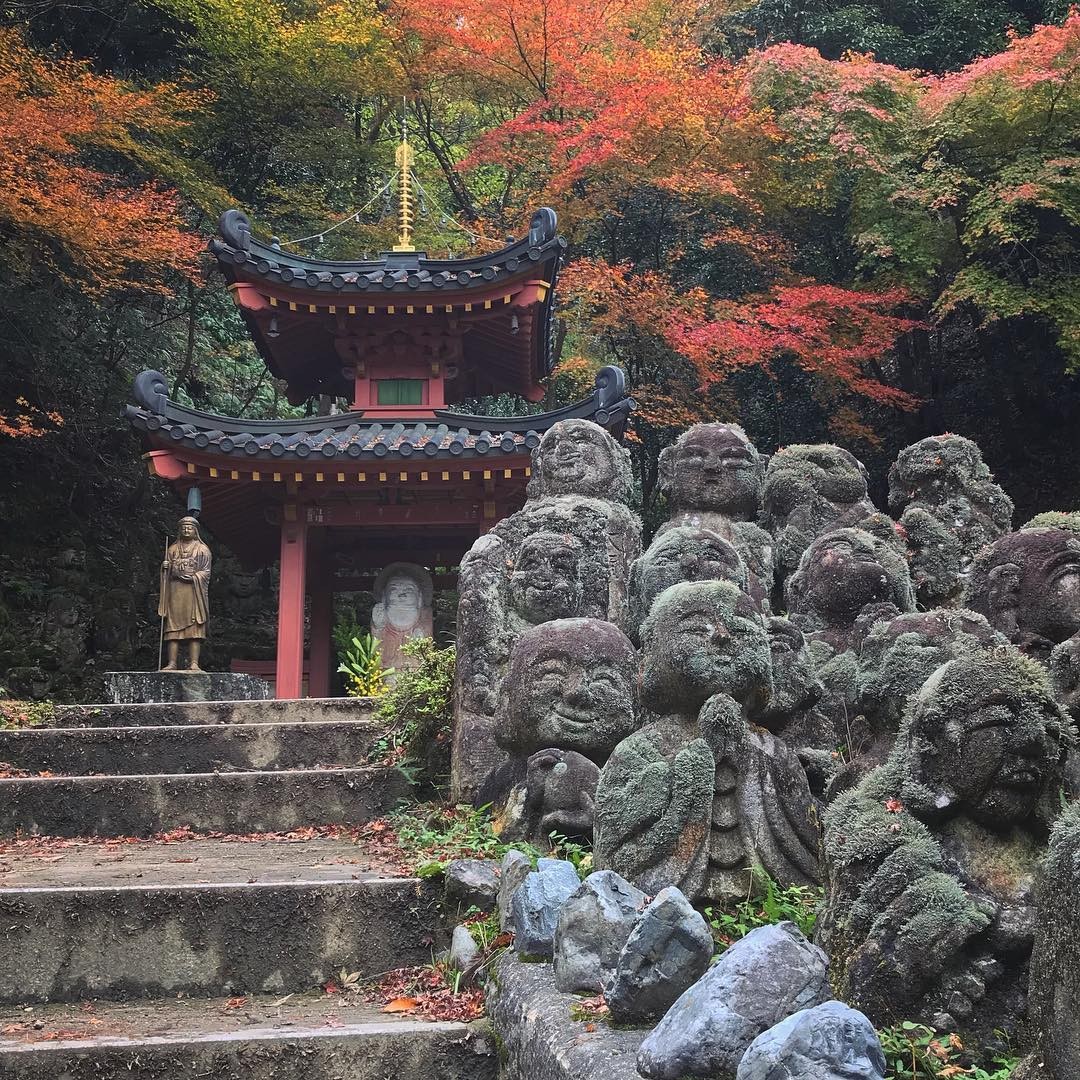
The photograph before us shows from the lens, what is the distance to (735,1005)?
7.73 feet

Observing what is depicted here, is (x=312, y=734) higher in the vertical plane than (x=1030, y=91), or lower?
lower

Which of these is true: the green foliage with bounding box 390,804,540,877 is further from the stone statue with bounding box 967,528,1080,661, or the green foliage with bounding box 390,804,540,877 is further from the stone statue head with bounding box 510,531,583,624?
the stone statue with bounding box 967,528,1080,661

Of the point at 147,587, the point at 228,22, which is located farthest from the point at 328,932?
the point at 228,22

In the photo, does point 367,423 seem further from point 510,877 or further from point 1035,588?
point 510,877

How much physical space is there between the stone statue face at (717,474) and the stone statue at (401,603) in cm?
542

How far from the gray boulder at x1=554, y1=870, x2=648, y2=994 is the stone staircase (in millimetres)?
822

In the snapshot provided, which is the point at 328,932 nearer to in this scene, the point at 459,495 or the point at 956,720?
the point at 956,720

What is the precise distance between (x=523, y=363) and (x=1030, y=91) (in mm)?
7343

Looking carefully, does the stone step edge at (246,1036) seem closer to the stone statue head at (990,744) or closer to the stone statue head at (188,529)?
the stone statue head at (990,744)

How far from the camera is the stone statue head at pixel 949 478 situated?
895cm

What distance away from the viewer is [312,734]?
780cm

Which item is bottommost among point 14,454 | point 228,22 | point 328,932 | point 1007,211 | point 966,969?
point 328,932

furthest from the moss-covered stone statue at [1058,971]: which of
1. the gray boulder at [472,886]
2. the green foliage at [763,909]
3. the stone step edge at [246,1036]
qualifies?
the gray boulder at [472,886]

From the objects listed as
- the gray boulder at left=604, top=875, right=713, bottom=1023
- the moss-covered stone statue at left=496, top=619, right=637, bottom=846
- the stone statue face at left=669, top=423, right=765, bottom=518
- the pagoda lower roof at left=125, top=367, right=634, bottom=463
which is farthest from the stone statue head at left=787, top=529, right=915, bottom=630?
the pagoda lower roof at left=125, top=367, right=634, bottom=463
